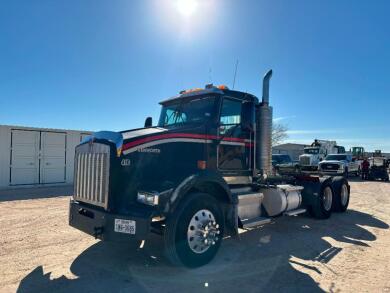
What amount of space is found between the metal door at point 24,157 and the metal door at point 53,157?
32cm

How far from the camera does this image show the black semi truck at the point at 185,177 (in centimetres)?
437

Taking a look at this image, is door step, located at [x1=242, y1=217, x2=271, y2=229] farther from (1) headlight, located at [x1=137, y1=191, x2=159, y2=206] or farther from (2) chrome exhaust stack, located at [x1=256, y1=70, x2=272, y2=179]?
(1) headlight, located at [x1=137, y1=191, x2=159, y2=206]

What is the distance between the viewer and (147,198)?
14.3 ft

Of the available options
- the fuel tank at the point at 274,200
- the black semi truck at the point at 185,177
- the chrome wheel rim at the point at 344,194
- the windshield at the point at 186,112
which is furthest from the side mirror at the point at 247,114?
the chrome wheel rim at the point at 344,194

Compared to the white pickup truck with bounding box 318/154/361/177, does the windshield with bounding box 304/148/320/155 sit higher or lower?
higher

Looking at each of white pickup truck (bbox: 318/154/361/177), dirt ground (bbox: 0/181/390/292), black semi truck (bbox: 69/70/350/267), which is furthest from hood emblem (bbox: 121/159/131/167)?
white pickup truck (bbox: 318/154/361/177)

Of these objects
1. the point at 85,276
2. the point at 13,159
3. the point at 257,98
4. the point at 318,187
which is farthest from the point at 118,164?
the point at 13,159

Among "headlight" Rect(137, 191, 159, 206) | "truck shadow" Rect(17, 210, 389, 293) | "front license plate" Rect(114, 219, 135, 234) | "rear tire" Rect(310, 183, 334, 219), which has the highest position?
"headlight" Rect(137, 191, 159, 206)

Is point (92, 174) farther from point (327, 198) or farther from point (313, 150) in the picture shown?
point (313, 150)

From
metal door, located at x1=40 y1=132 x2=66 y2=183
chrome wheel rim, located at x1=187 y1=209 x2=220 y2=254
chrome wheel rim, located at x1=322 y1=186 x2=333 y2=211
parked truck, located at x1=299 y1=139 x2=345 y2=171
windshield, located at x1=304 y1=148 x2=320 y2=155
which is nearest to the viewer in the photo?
chrome wheel rim, located at x1=187 y1=209 x2=220 y2=254

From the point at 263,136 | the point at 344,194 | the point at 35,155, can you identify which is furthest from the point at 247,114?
the point at 35,155

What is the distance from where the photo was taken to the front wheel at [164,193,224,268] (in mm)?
4359

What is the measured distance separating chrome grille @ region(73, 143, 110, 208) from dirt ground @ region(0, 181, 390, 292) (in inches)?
40.6

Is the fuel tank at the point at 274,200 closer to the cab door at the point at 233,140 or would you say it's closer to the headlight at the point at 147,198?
the cab door at the point at 233,140
